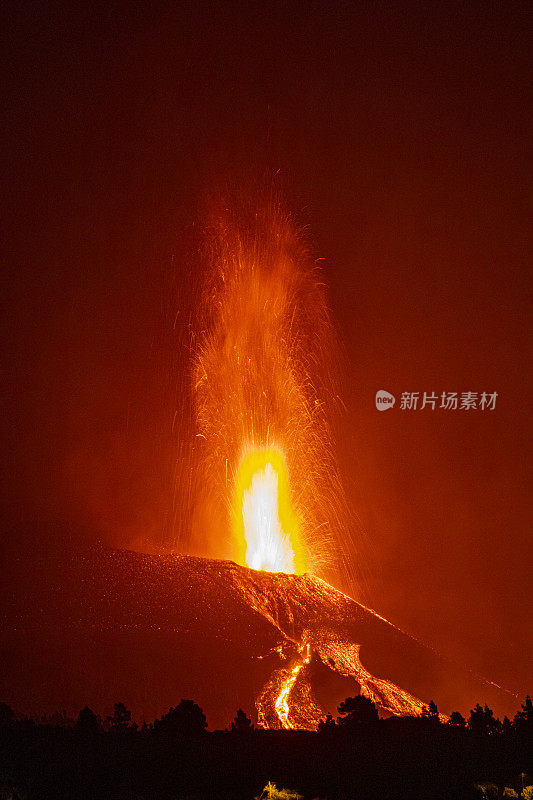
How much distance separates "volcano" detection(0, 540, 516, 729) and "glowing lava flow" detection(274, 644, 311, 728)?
6cm

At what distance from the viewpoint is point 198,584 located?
1403 inches

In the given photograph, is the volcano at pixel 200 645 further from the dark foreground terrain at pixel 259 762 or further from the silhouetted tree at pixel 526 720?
the dark foreground terrain at pixel 259 762

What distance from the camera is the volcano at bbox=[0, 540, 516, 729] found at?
87.5 ft

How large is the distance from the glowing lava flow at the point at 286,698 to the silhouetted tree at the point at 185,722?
915cm

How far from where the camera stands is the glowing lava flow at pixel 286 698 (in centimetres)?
2491

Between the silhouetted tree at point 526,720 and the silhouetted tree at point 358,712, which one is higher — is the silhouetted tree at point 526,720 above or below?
above

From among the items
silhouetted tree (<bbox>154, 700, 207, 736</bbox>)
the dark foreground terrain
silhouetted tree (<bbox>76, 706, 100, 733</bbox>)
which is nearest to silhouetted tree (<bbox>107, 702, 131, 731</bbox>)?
the dark foreground terrain

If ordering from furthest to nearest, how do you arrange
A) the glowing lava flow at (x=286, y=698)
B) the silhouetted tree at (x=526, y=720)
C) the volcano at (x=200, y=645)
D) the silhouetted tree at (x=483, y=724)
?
the volcano at (x=200, y=645)
the glowing lava flow at (x=286, y=698)
the silhouetted tree at (x=483, y=724)
the silhouetted tree at (x=526, y=720)

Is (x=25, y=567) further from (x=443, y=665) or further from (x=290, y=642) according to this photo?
(x=443, y=665)

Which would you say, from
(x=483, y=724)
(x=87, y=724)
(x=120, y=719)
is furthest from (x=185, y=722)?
(x=483, y=724)

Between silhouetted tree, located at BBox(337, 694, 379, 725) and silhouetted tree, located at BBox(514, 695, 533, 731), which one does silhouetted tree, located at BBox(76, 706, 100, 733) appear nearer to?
silhouetted tree, located at BBox(337, 694, 379, 725)

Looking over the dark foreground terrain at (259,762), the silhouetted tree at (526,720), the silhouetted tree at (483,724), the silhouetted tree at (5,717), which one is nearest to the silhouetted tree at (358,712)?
the dark foreground terrain at (259,762)

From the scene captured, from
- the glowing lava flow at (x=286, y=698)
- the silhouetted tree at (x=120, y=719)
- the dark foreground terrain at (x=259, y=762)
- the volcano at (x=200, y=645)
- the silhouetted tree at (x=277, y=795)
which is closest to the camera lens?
the silhouetted tree at (x=277, y=795)

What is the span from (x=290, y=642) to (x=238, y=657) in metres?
3.07
